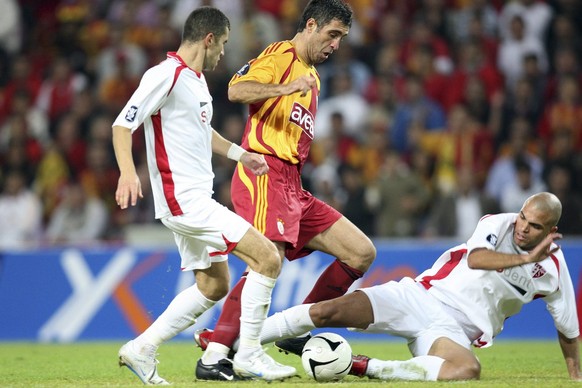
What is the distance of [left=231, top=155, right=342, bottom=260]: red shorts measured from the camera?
661cm

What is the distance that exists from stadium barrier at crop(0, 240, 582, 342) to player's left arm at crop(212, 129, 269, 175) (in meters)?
4.69

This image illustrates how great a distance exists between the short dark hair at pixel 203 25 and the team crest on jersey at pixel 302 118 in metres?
0.90

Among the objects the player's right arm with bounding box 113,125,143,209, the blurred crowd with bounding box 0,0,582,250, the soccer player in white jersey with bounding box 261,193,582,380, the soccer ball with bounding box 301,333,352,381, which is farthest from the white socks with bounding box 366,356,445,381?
the blurred crowd with bounding box 0,0,582,250

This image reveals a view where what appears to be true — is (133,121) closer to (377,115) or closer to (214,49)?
(214,49)

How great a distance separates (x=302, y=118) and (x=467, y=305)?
1705 mm

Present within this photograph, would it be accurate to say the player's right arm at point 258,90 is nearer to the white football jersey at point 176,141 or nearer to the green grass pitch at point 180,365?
the white football jersey at point 176,141

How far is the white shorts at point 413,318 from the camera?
6.71 metres

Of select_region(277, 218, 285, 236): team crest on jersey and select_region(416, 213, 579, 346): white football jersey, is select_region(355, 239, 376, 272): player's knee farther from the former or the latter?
select_region(277, 218, 285, 236): team crest on jersey

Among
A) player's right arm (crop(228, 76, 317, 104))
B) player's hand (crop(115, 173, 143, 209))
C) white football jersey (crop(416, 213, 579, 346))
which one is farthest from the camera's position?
white football jersey (crop(416, 213, 579, 346))

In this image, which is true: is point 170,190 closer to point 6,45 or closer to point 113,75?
point 113,75

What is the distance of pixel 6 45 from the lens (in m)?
16.1

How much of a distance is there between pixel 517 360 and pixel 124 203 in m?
4.10

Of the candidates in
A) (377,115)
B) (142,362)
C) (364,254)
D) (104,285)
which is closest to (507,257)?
(364,254)

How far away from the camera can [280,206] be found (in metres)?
6.66
